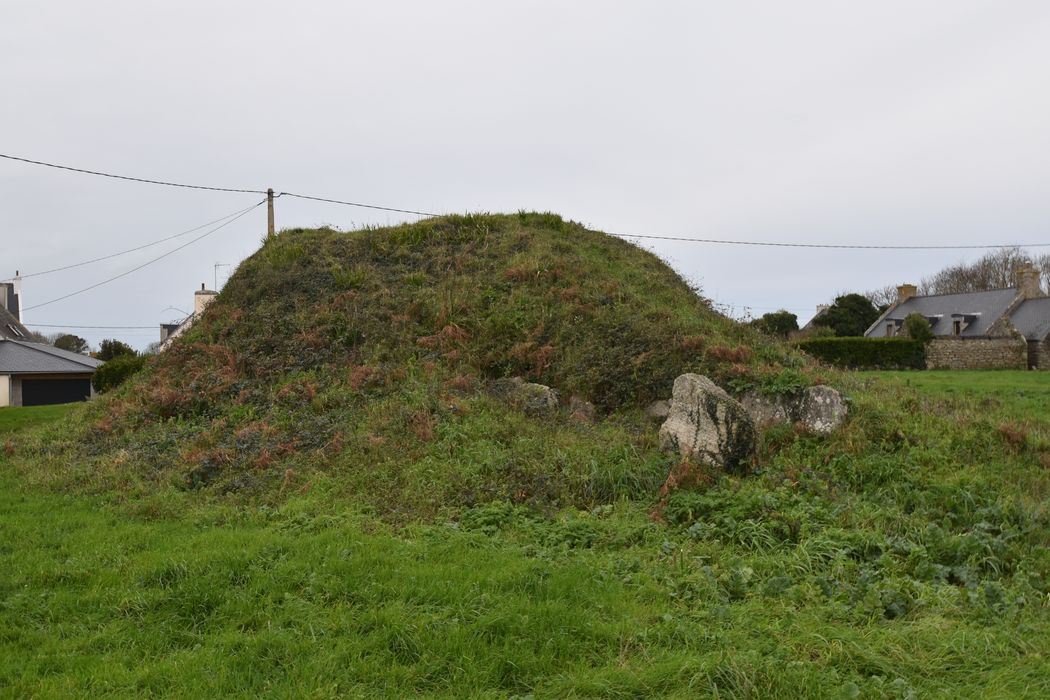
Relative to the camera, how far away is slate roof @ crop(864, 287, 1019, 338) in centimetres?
3922

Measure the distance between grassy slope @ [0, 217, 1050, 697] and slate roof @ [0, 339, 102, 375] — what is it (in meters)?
24.1

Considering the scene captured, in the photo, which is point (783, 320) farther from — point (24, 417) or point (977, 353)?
point (24, 417)

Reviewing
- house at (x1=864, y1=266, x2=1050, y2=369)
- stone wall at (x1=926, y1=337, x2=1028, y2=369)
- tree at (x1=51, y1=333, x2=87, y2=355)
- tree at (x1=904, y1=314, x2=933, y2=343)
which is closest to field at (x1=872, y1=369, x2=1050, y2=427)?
stone wall at (x1=926, y1=337, x2=1028, y2=369)

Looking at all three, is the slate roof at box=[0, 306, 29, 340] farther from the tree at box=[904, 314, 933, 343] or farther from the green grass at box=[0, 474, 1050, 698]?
the tree at box=[904, 314, 933, 343]

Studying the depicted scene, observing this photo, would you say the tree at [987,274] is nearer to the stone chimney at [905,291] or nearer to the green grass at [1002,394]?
the stone chimney at [905,291]

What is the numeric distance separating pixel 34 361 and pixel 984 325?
170 ft

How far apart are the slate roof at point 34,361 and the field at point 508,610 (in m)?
30.5

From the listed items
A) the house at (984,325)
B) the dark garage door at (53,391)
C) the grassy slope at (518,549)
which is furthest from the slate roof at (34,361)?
the house at (984,325)

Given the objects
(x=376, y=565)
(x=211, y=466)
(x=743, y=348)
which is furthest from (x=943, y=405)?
(x=211, y=466)

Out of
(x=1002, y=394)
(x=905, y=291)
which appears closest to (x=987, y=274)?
(x=905, y=291)

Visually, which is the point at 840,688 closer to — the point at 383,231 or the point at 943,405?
the point at 943,405

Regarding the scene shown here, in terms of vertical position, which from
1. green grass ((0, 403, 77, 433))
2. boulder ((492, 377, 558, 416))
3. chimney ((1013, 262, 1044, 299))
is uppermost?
chimney ((1013, 262, 1044, 299))

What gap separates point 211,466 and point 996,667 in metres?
8.72

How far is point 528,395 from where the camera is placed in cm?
1097
